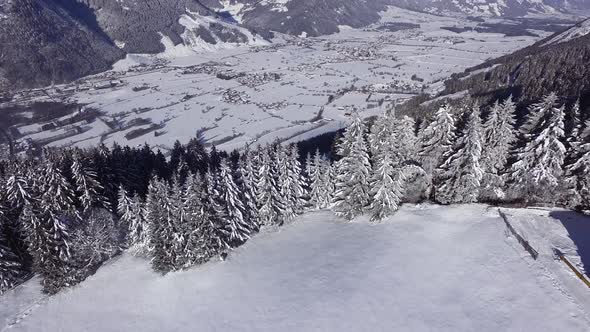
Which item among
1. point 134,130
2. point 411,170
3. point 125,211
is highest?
point 411,170

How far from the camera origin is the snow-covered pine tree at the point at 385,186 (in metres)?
44.9

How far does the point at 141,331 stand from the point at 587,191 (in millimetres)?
46828

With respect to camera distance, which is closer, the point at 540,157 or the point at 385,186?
the point at 540,157

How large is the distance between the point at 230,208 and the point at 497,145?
30.5 metres

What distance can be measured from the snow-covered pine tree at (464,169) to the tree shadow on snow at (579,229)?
8.79 meters

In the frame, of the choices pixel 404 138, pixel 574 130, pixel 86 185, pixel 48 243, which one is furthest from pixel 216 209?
pixel 574 130

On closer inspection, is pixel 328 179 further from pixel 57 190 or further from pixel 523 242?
pixel 57 190

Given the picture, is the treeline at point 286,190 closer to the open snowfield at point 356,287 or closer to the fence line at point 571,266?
the open snowfield at point 356,287

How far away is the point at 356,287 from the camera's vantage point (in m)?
38.3

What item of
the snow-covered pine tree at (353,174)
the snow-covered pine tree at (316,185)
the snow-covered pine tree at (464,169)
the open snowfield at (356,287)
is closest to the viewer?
the open snowfield at (356,287)

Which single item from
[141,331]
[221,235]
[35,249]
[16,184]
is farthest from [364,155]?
[16,184]

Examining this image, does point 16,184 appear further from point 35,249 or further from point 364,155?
point 364,155

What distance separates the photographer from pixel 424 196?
51.2 meters

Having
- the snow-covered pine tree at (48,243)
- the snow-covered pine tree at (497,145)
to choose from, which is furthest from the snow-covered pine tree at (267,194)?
the snow-covered pine tree at (497,145)
